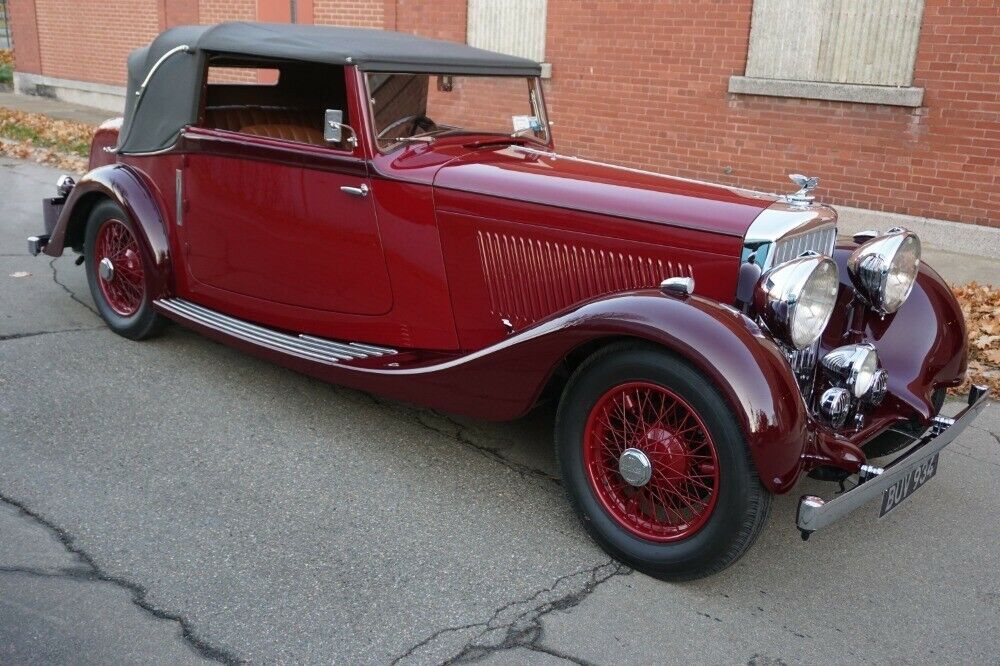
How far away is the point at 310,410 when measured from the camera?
418 cm

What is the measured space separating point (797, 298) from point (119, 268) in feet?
12.0

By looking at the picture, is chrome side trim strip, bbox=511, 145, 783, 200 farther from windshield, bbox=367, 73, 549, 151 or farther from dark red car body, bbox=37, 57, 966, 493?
windshield, bbox=367, 73, 549, 151

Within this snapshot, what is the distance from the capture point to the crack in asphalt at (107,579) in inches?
98.3

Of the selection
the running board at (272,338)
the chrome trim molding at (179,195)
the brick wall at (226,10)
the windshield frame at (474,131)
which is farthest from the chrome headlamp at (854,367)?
the brick wall at (226,10)

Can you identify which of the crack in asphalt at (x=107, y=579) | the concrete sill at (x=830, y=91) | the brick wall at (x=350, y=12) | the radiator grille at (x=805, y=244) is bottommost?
the crack in asphalt at (x=107, y=579)

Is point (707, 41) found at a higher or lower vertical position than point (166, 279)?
higher

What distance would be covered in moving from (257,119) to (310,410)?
171 centimetres

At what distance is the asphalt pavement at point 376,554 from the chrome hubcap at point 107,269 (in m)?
0.75

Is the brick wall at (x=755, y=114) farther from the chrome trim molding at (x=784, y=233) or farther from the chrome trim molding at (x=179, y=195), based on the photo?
the chrome trim molding at (x=179, y=195)

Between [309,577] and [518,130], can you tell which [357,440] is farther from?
[518,130]

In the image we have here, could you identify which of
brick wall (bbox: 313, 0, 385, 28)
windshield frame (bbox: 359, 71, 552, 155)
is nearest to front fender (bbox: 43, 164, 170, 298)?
windshield frame (bbox: 359, 71, 552, 155)


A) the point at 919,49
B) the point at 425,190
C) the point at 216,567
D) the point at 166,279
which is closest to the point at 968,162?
the point at 919,49

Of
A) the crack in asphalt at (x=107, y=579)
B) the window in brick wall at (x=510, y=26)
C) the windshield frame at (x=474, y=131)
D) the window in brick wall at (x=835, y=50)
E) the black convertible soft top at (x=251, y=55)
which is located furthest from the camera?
the window in brick wall at (x=510, y=26)

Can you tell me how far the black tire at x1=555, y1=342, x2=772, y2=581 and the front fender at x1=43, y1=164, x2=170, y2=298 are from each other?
2510 mm
